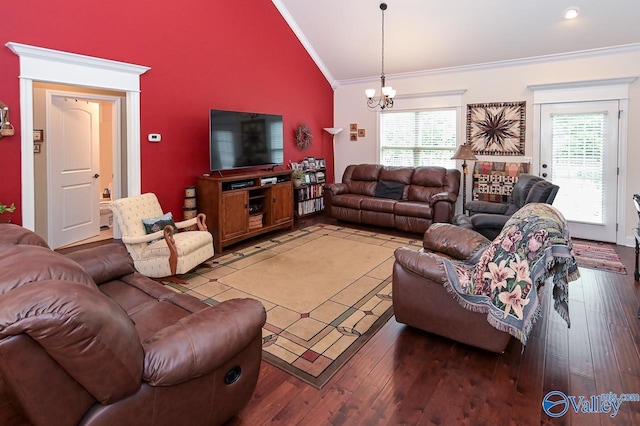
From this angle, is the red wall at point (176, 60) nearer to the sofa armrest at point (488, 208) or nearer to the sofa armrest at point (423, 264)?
the sofa armrest at point (488, 208)

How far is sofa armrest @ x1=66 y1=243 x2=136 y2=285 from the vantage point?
2490 millimetres

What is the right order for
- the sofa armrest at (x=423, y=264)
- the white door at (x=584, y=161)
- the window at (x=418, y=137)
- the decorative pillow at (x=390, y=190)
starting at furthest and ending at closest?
the window at (x=418, y=137) < the decorative pillow at (x=390, y=190) < the white door at (x=584, y=161) < the sofa armrest at (x=423, y=264)

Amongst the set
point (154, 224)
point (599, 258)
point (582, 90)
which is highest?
→ point (582, 90)

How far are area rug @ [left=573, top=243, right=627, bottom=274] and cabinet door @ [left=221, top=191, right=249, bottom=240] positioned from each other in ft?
13.9

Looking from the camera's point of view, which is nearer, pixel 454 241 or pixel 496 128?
pixel 454 241

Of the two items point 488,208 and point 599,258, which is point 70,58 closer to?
point 488,208

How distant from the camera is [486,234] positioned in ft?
13.6

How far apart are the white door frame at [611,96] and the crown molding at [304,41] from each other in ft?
12.5

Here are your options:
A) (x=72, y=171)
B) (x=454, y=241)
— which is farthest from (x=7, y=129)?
(x=454, y=241)

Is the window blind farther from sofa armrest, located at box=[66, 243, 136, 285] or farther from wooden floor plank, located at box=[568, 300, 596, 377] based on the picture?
sofa armrest, located at box=[66, 243, 136, 285]

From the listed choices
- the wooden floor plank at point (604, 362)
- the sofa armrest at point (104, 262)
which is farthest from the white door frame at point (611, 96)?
the sofa armrest at point (104, 262)

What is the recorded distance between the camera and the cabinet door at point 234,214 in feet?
16.5

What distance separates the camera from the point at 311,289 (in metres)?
3.76

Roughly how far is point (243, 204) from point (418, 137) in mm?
3671
